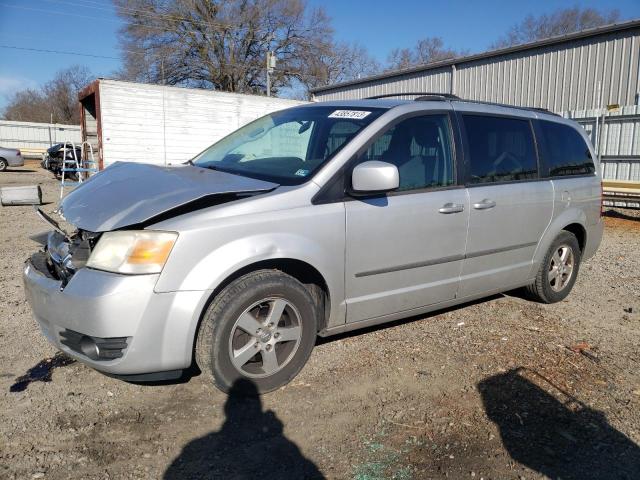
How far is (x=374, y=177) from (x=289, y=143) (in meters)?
0.97

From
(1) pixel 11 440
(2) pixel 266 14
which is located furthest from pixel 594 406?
(2) pixel 266 14

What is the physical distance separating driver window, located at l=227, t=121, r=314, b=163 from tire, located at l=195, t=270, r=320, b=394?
42.1 inches

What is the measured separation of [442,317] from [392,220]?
1.56m

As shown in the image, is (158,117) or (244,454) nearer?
(244,454)

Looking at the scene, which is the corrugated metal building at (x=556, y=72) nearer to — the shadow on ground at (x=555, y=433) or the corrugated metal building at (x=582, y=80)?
the corrugated metal building at (x=582, y=80)

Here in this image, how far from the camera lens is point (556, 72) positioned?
561 inches

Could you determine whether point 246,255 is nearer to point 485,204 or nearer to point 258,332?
point 258,332

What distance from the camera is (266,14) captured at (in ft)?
119

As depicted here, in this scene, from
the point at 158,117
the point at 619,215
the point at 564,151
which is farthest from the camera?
the point at 158,117

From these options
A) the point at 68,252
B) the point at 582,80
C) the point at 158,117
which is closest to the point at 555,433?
the point at 68,252

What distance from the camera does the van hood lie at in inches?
112

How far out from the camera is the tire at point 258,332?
9.67 feet

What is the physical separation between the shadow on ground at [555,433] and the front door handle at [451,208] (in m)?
1.21

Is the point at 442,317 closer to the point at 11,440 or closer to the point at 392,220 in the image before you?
the point at 392,220
